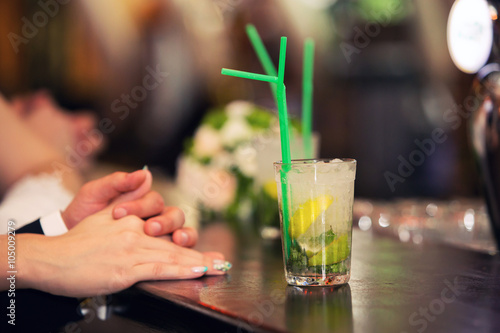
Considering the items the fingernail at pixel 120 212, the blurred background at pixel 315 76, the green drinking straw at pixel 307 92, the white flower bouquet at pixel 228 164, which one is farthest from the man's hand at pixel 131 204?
the blurred background at pixel 315 76

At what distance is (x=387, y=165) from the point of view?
5223 mm

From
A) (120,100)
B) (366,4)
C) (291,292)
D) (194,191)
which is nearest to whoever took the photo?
(291,292)

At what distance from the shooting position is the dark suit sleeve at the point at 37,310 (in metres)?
0.96

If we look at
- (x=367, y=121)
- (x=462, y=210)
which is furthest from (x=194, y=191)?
(x=367, y=121)

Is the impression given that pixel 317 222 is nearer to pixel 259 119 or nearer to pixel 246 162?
pixel 246 162

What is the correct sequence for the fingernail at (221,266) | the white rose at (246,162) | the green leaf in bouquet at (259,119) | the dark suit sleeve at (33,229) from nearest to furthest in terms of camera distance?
the fingernail at (221,266), the dark suit sleeve at (33,229), the white rose at (246,162), the green leaf in bouquet at (259,119)

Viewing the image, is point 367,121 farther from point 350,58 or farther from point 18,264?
point 18,264

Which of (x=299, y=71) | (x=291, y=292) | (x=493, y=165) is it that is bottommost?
(x=291, y=292)

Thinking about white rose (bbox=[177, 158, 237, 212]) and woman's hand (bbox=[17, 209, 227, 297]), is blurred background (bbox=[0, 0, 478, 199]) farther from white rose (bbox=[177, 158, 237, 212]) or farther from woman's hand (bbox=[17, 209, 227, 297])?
woman's hand (bbox=[17, 209, 227, 297])

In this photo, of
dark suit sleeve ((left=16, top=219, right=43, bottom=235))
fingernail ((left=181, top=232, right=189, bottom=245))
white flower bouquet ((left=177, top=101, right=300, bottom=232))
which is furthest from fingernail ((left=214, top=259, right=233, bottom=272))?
white flower bouquet ((left=177, top=101, right=300, bottom=232))

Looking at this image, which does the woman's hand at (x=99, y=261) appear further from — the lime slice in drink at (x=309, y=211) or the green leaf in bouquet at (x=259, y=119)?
the green leaf in bouquet at (x=259, y=119)

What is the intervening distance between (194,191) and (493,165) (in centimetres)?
111

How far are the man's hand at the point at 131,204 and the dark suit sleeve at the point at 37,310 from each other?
0.58 ft

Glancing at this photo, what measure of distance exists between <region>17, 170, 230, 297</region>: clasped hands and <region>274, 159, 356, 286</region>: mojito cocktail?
0.58 feet
